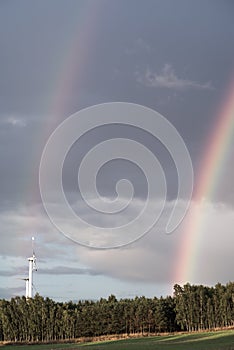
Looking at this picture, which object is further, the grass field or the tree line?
the tree line

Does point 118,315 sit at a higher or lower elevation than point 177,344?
higher

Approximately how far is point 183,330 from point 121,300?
59.1 feet

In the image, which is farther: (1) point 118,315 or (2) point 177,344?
(1) point 118,315

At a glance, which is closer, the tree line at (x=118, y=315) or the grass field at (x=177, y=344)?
the grass field at (x=177, y=344)

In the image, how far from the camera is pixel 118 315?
15662 cm

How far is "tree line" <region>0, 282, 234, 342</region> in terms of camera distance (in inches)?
6122

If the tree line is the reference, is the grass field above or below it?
below

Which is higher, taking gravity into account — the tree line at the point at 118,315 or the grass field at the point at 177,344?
the tree line at the point at 118,315

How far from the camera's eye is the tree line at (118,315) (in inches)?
6122

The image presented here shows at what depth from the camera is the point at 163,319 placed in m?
156

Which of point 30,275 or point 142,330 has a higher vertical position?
point 30,275

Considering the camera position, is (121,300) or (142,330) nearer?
(142,330)

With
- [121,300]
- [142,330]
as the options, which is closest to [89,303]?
[121,300]

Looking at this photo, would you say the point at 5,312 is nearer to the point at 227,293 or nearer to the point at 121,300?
the point at 121,300
